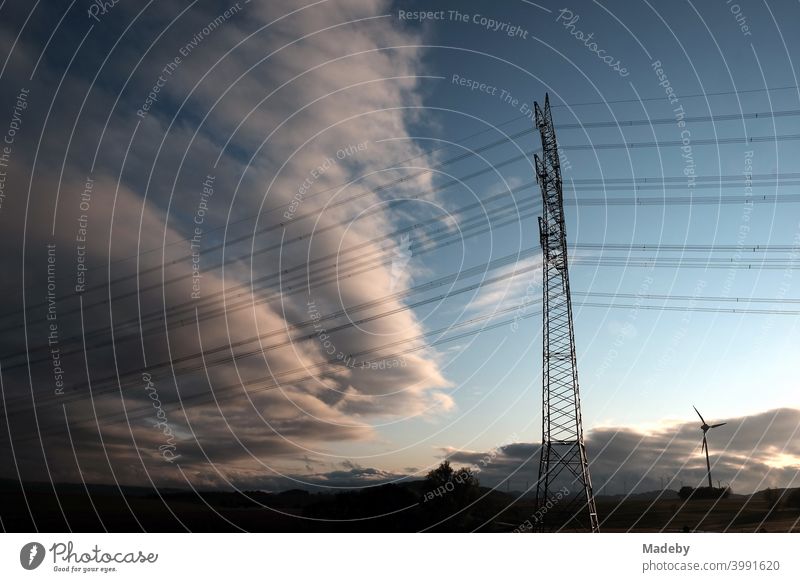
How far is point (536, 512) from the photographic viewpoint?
110 feet
